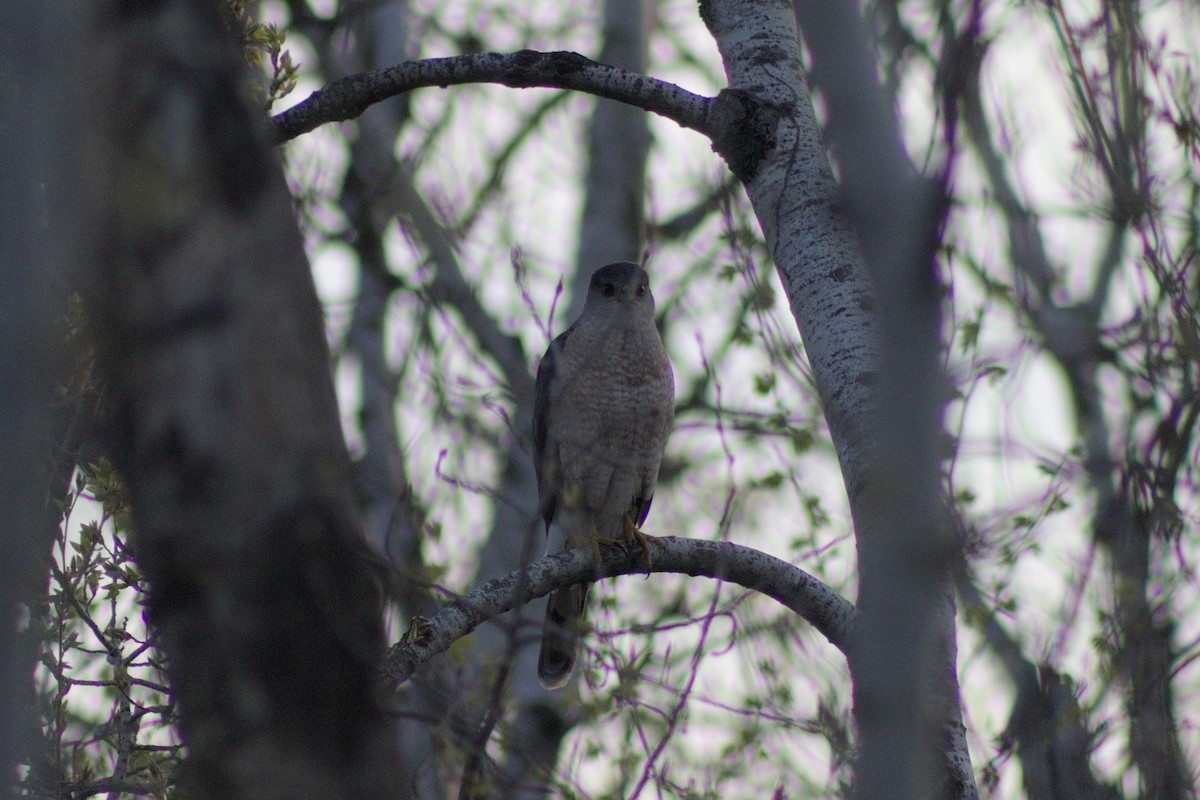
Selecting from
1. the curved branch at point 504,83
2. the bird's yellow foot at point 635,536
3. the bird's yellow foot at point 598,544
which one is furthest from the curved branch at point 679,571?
the curved branch at point 504,83

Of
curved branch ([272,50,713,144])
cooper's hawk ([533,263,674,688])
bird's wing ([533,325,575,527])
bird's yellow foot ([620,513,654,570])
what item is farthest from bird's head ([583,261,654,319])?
curved branch ([272,50,713,144])

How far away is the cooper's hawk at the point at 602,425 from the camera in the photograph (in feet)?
18.2

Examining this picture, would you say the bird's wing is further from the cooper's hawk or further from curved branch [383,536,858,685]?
curved branch [383,536,858,685]

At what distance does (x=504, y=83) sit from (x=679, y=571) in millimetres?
1455

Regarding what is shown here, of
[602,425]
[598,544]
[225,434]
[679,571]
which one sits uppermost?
[602,425]

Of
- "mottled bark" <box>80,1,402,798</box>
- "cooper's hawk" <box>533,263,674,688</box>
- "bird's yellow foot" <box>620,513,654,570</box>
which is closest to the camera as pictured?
"mottled bark" <box>80,1,402,798</box>

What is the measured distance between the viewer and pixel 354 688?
69.0 inches

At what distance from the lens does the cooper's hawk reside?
556cm

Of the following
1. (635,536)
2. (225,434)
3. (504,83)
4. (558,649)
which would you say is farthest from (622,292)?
(225,434)

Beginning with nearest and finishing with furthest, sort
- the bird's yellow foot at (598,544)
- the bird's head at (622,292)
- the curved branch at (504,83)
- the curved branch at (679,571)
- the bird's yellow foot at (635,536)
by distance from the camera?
1. the curved branch at (679,571)
2. the curved branch at (504,83)
3. the bird's yellow foot at (598,544)
4. the bird's yellow foot at (635,536)
5. the bird's head at (622,292)

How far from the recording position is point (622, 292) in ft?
19.2

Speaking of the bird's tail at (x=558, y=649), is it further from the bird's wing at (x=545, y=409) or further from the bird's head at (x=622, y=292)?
the bird's head at (x=622, y=292)

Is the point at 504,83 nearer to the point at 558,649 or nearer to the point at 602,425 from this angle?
the point at 602,425

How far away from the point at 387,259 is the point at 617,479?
343 centimetres
